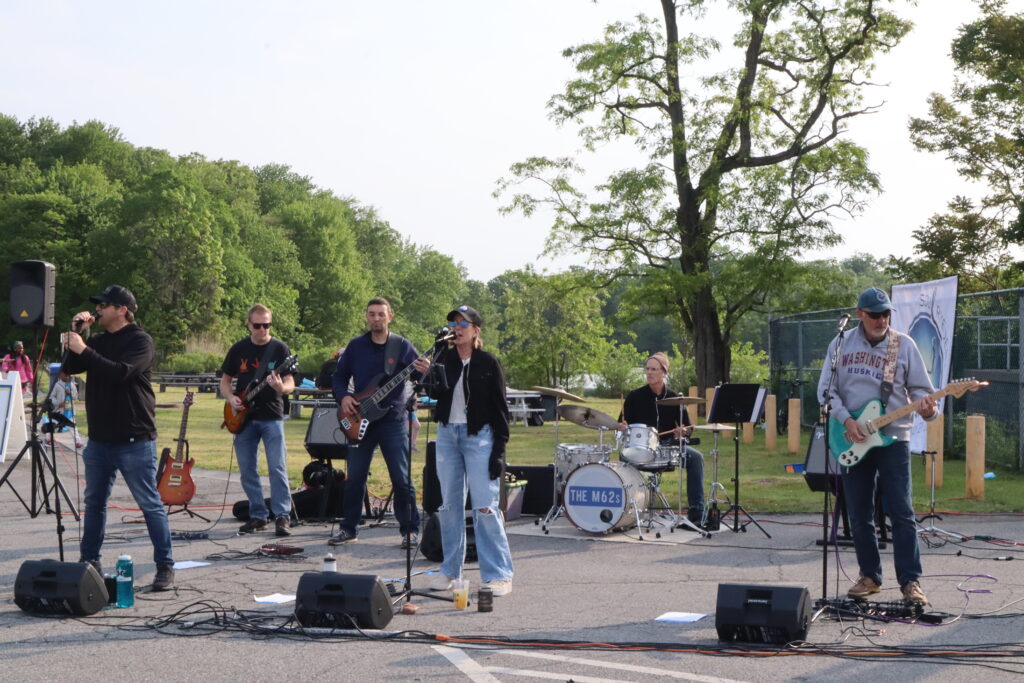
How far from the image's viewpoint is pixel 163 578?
829 centimetres

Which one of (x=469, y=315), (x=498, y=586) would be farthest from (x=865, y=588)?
(x=469, y=315)

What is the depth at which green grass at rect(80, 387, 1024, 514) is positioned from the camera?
14055 millimetres

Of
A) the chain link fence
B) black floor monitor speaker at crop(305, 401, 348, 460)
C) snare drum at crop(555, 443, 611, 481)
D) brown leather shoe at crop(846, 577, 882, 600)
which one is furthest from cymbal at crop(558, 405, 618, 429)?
the chain link fence

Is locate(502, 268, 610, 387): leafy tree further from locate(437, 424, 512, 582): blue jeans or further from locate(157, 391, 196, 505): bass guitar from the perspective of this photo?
locate(437, 424, 512, 582): blue jeans

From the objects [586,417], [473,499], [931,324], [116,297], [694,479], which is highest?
[931,324]

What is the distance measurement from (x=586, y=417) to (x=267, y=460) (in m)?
3.23

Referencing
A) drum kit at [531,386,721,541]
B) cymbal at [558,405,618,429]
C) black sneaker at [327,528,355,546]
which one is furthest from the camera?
drum kit at [531,386,721,541]

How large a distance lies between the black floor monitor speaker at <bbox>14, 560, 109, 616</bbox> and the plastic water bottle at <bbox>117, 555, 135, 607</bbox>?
11 centimetres

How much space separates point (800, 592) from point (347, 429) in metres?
4.89

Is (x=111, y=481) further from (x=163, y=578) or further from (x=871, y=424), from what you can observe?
(x=871, y=424)

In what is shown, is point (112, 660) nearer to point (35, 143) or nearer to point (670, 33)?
point (670, 33)

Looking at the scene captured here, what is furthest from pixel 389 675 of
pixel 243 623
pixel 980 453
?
pixel 980 453

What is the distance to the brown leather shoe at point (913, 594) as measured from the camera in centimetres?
746

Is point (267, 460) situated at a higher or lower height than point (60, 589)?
higher
